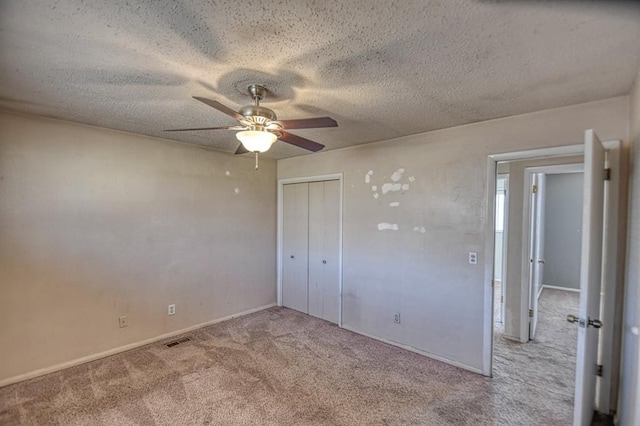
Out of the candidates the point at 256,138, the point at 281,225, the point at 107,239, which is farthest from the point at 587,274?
the point at 107,239

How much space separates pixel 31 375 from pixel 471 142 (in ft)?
14.8

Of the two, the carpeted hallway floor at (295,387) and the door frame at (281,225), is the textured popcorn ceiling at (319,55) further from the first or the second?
the carpeted hallway floor at (295,387)

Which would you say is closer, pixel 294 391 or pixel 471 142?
pixel 294 391

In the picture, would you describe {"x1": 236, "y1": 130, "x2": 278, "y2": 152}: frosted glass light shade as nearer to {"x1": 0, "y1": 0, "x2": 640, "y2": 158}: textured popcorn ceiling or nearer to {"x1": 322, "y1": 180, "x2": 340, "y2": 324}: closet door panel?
{"x1": 0, "y1": 0, "x2": 640, "y2": 158}: textured popcorn ceiling

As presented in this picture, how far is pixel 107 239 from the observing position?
9.95 ft

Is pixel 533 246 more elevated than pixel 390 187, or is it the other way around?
pixel 390 187

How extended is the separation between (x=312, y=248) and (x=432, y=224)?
1.82 m

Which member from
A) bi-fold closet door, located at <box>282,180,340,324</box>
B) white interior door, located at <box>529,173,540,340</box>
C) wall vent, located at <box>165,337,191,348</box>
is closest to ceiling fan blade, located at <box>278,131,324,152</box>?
bi-fold closet door, located at <box>282,180,340,324</box>

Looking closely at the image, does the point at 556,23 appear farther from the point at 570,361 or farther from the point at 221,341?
the point at 221,341

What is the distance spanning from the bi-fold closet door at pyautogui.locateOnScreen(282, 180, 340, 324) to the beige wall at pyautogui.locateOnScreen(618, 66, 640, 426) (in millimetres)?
2668

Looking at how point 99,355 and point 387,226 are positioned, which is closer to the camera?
point 99,355

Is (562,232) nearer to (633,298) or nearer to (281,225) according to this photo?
(633,298)

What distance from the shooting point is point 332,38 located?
1449 mm

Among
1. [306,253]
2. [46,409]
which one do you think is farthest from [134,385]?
[306,253]
